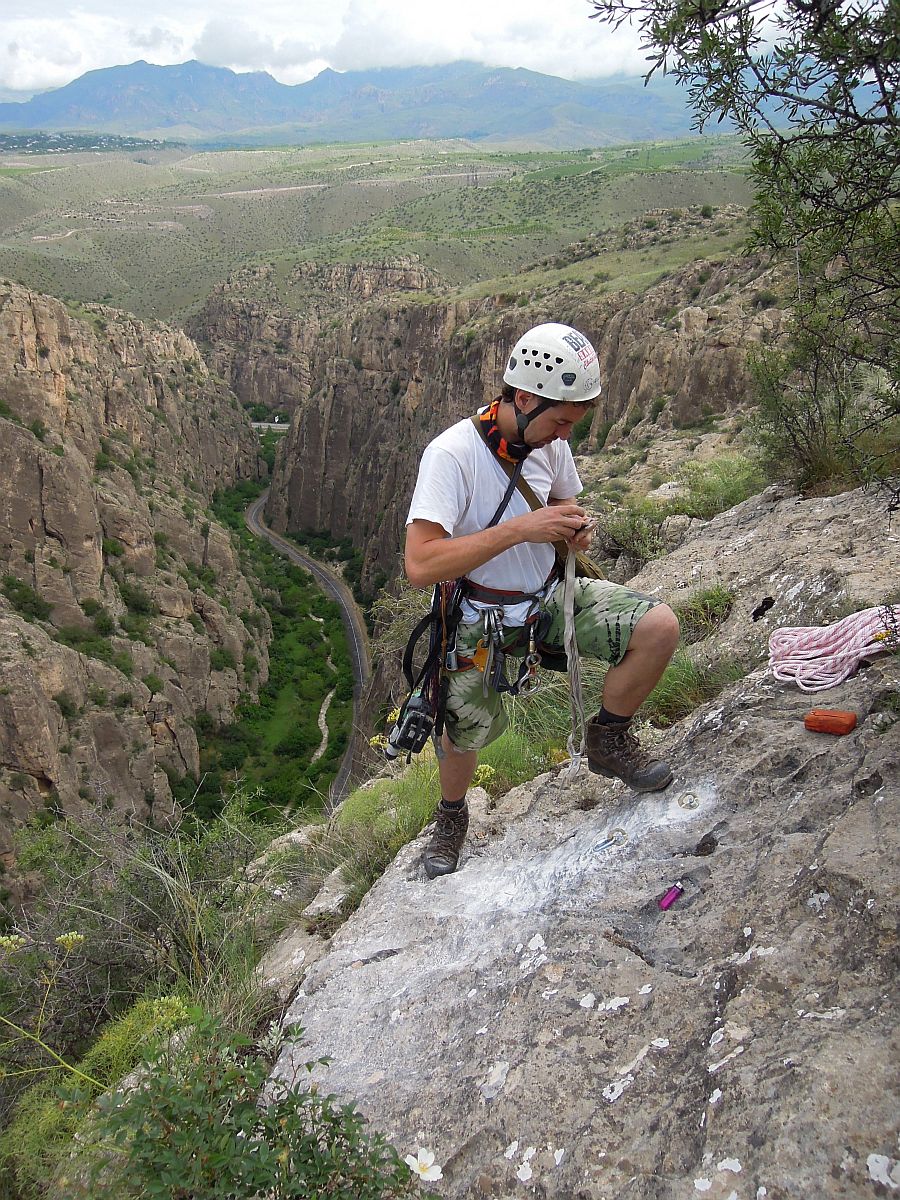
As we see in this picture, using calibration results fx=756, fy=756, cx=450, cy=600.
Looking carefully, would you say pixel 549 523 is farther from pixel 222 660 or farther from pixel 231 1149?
pixel 222 660

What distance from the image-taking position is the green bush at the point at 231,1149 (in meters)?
1.60

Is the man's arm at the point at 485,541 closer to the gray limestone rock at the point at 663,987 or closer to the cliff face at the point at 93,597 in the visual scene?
the gray limestone rock at the point at 663,987

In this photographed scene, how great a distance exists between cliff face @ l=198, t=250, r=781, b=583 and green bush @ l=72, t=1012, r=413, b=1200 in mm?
15549

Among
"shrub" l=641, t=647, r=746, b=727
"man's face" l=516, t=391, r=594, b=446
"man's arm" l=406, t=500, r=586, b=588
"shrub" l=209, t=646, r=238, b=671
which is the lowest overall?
"shrub" l=209, t=646, r=238, b=671

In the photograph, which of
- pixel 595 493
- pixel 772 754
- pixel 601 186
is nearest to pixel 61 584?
pixel 595 493

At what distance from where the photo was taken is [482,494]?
2.73 meters

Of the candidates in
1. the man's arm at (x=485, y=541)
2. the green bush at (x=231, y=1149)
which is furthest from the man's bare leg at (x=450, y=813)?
the green bush at (x=231, y=1149)

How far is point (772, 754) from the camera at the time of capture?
9.40 feet

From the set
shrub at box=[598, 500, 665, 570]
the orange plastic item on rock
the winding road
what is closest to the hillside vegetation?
the winding road

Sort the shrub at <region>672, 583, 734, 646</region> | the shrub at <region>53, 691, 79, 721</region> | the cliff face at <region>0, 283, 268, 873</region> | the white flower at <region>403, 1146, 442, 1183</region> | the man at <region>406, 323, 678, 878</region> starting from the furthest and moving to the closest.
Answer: the shrub at <region>53, 691, 79, 721</region> < the cliff face at <region>0, 283, 268, 873</region> < the shrub at <region>672, 583, 734, 646</region> < the man at <region>406, 323, 678, 878</region> < the white flower at <region>403, 1146, 442, 1183</region>

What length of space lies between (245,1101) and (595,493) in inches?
460

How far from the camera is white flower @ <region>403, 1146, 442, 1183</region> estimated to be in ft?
6.00

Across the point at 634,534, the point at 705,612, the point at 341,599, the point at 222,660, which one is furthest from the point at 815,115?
the point at 341,599

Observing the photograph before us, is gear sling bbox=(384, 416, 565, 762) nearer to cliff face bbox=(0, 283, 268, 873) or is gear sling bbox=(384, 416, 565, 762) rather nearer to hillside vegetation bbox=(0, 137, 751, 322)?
cliff face bbox=(0, 283, 268, 873)
